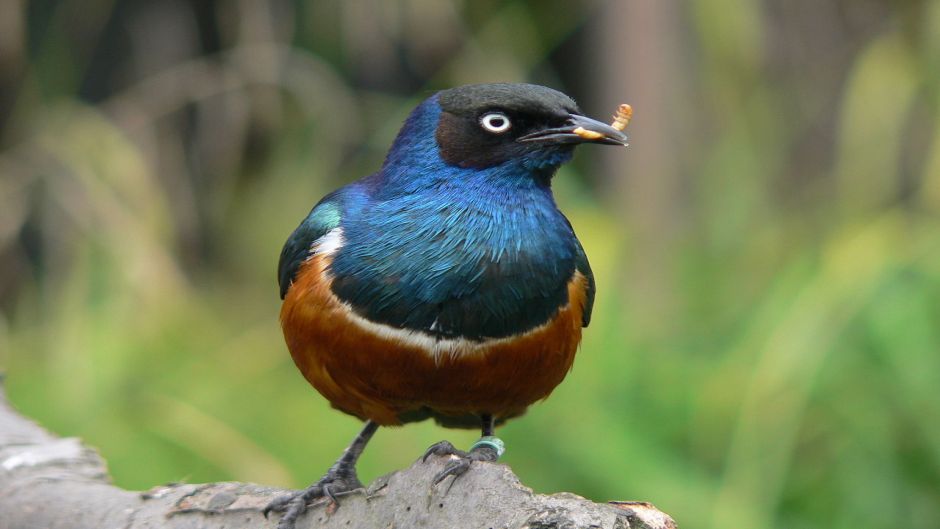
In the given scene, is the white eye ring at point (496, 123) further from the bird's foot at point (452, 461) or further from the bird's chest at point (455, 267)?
the bird's foot at point (452, 461)

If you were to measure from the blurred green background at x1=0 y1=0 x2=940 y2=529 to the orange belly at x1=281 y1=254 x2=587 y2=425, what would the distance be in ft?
5.38

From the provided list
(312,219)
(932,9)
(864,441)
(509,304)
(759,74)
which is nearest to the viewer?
(509,304)

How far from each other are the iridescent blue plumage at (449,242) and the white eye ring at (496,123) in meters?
0.08

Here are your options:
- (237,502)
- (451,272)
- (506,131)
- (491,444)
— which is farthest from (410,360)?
(506,131)

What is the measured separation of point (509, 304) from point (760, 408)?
215 centimetres

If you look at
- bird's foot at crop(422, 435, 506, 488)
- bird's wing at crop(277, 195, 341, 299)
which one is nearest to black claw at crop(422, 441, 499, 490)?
bird's foot at crop(422, 435, 506, 488)

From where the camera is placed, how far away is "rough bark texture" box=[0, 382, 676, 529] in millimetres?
2312

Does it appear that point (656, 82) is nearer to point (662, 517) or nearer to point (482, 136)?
point (482, 136)

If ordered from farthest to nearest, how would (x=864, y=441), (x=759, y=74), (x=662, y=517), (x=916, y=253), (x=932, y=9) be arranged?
1. (x=759, y=74)
2. (x=932, y=9)
3. (x=916, y=253)
4. (x=864, y=441)
5. (x=662, y=517)

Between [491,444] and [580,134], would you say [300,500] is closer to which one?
[491,444]

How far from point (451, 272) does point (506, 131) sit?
38 cm

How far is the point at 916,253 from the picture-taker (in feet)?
16.9

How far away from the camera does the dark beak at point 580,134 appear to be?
3.01 m

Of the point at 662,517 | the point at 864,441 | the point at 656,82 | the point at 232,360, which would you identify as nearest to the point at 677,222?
the point at 656,82
